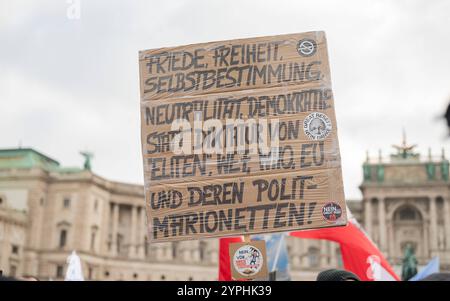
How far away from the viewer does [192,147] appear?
8008 millimetres

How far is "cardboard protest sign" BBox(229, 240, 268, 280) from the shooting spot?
26.0 feet

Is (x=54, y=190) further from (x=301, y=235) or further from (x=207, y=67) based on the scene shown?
(x=207, y=67)

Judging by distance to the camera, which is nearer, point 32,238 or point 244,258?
point 244,258

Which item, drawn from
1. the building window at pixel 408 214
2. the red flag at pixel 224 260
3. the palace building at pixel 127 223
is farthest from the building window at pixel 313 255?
the red flag at pixel 224 260

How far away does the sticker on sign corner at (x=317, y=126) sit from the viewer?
7.75 m

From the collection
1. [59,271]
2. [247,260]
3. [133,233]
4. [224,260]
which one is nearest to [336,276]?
[247,260]

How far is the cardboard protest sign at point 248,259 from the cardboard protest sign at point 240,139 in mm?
420

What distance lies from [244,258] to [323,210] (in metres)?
1.14

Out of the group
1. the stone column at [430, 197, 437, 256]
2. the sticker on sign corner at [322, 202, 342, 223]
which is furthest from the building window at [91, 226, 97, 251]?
the sticker on sign corner at [322, 202, 342, 223]

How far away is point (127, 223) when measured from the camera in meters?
78.4

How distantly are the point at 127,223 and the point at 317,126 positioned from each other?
72219mm

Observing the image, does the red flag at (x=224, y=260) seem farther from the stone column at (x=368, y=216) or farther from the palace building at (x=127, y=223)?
the stone column at (x=368, y=216)

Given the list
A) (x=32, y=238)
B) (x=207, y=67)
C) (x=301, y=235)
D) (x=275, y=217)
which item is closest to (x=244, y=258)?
(x=275, y=217)

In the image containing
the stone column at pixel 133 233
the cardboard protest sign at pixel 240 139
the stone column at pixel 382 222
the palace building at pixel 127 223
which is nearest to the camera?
the cardboard protest sign at pixel 240 139
